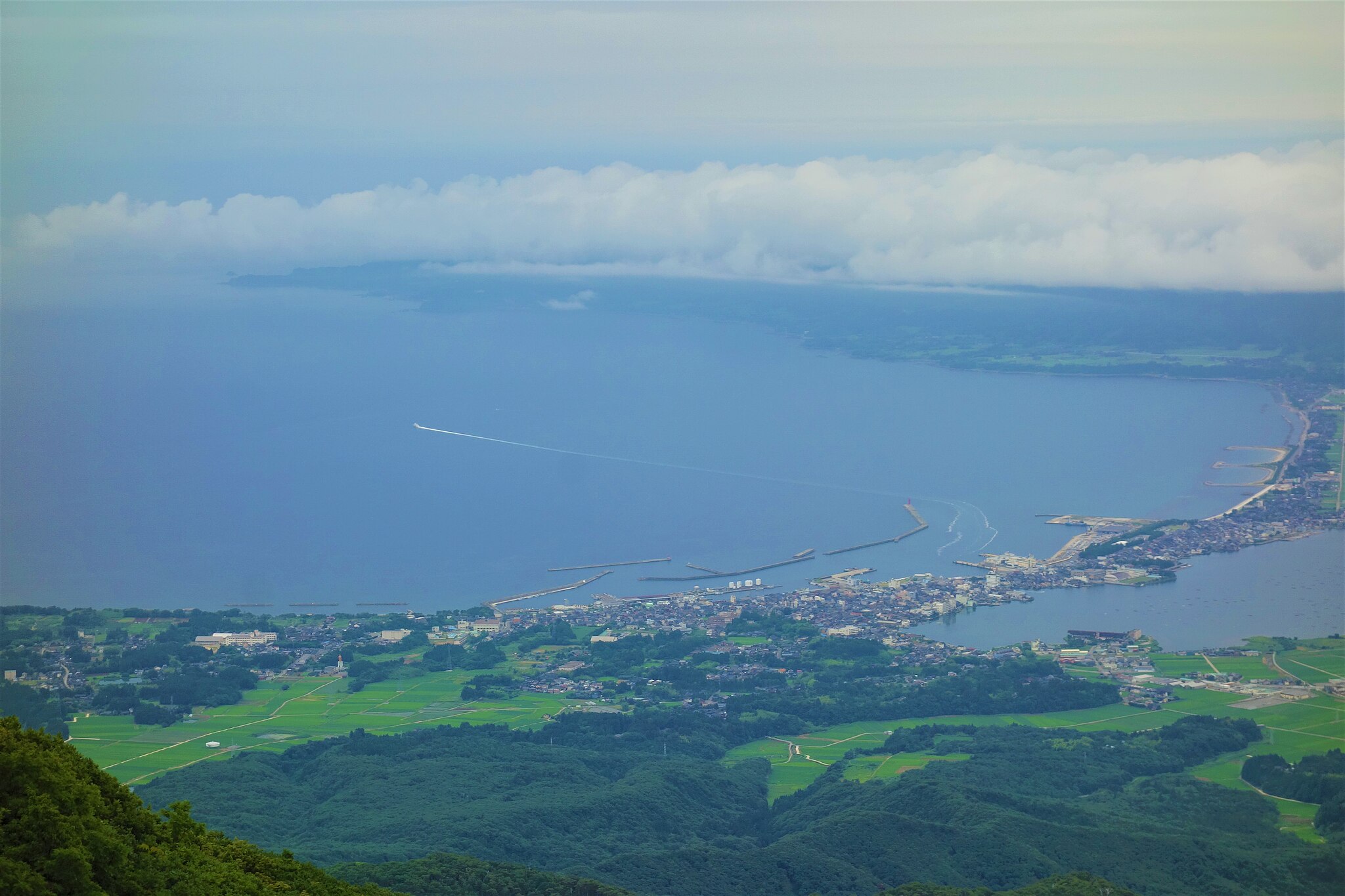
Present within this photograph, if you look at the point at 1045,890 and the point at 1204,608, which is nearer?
the point at 1045,890

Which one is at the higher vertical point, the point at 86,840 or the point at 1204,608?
the point at 86,840

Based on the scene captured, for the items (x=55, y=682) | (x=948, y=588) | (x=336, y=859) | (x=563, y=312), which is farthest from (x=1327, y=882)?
(x=563, y=312)

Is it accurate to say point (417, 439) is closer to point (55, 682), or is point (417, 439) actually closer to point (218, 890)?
point (55, 682)

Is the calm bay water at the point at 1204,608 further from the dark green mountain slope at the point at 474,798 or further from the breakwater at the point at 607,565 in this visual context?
the dark green mountain slope at the point at 474,798

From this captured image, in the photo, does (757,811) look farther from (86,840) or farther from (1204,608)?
(1204,608)

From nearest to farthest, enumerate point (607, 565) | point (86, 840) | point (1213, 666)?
1. point (86, 840)
2. point (1213, 666)
3. point (607, 565)

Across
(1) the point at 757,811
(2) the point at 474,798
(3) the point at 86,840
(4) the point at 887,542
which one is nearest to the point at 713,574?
(4) the point at 887,542

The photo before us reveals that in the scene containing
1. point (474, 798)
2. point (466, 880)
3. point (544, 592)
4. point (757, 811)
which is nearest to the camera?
point (466, 880)
